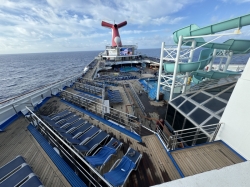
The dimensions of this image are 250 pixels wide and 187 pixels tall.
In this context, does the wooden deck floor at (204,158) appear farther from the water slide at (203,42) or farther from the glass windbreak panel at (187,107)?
the water slide at (203,42)

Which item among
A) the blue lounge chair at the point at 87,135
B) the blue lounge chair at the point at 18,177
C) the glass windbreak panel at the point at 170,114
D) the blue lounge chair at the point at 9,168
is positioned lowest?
the glass windbreak panel at the point at 170,114

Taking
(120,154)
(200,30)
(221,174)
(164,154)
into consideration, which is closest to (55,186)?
(120,154)

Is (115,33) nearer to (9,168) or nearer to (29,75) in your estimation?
(29,75)

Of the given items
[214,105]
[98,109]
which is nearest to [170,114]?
[214,105]

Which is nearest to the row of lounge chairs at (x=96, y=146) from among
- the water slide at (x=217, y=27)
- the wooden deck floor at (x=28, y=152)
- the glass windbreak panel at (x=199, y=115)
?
the wooden deck floor at (x=28, y=152)

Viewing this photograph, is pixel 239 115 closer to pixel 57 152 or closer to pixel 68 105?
pixel 57 152
